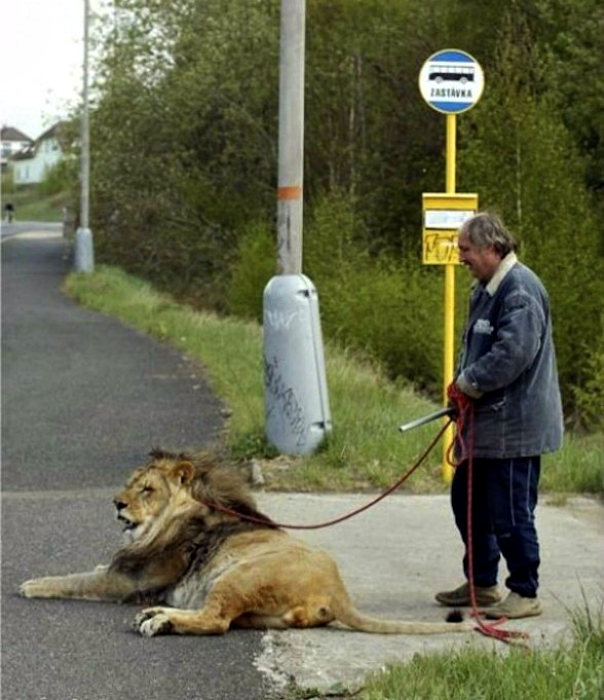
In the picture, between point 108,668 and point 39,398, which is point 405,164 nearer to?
point 39,398

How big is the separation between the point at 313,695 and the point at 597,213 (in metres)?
21.6

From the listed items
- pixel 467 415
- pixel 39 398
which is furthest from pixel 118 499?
pixel 39 398

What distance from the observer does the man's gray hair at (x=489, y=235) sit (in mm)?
7160

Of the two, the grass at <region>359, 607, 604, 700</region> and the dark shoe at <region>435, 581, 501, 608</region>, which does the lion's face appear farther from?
the grass at <region>359, 607, 604, 700</region>

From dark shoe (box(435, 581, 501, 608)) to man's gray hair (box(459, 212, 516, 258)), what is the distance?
1.67m

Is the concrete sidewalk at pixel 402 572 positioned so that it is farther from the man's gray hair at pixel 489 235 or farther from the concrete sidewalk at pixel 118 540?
the man's gray hair at pixel 489 235

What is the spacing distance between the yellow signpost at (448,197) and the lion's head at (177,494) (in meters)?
2.92

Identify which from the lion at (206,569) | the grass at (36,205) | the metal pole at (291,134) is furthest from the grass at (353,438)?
the grass at (36,205)

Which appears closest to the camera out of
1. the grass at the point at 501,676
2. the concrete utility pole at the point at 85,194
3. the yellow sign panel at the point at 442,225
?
the grass at the point at 501,676

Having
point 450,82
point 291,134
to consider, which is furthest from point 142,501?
point 291,134

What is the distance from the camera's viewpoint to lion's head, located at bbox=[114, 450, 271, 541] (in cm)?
745

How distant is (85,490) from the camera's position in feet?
35.9

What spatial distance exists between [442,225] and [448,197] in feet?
0.67

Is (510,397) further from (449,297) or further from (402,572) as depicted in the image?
(449,297)
